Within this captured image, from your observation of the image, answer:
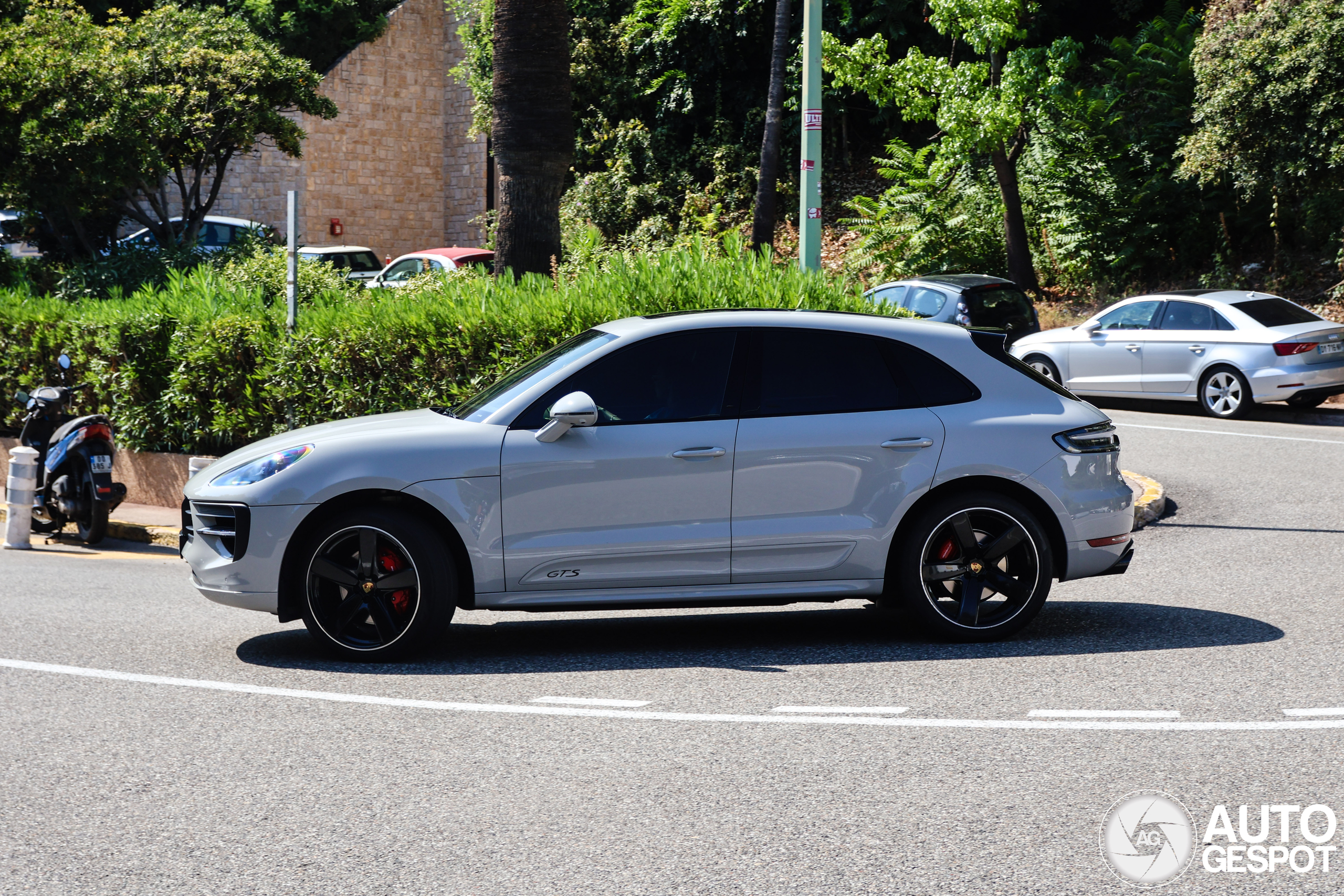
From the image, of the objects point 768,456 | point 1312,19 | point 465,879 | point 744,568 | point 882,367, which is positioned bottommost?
point 465,879

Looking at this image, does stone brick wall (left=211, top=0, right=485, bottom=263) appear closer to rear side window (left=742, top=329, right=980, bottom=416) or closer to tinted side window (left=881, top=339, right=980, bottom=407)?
rear side window (left=742, top=329, right=980, bottom=416)

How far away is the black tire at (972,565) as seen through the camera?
678 centimetres

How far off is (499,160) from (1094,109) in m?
16.2

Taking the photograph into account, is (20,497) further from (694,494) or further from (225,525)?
(694,494)

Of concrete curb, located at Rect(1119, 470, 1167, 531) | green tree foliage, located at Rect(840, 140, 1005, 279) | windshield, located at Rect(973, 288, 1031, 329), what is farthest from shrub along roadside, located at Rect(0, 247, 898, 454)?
green tree foliage, located at Rect(840, 140, 1005, 279)

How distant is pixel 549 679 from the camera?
6.44 meters

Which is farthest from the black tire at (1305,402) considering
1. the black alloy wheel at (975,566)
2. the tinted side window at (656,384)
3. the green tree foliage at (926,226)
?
the tinted side window at (656,384)

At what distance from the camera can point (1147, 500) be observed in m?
10.9

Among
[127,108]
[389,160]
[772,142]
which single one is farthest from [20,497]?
[389,160]

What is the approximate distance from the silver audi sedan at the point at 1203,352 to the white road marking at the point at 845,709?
10.6m

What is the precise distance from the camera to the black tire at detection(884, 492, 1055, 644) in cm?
678

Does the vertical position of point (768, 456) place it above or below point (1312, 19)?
below

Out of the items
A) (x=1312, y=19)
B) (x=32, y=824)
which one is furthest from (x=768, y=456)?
(x=1312, y=19)

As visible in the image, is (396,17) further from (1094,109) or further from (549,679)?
(549,679)
